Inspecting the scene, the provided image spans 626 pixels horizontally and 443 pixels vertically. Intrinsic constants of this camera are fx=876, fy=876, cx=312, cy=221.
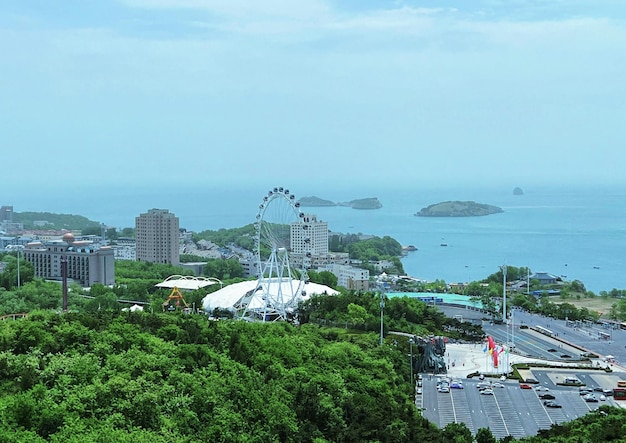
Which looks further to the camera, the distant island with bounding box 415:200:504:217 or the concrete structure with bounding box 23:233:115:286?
the distant island with bounding box 415:200:504:217

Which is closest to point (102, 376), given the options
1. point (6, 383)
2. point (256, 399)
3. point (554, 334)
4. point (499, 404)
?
point (6, 383)

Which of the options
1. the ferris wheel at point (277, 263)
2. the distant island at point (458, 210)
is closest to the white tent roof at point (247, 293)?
the ferris wheel at point (277, 263)

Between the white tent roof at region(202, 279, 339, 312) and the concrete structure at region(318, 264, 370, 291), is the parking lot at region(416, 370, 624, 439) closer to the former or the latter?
the white tent roof at region(202, 279, 339, 312)

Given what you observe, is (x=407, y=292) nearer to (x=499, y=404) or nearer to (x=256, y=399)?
(x=499, y=404)

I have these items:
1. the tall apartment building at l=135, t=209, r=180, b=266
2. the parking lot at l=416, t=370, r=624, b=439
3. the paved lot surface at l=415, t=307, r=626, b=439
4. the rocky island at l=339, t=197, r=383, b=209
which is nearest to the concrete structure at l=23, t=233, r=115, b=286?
the tall apartment building at l=135, t=209, r=180, b=266

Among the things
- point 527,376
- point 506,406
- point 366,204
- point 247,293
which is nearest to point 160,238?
point 247,293

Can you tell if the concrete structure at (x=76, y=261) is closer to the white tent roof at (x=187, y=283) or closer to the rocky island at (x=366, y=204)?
the white tent roof at (x=187, y=283)
